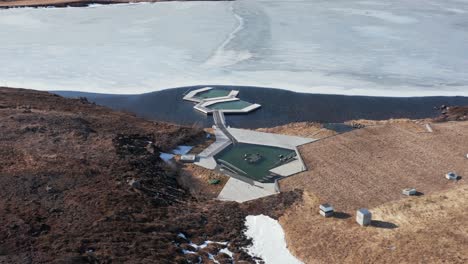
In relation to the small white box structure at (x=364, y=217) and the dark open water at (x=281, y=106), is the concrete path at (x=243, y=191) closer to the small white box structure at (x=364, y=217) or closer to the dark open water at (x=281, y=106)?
the small white box structure at (x=364, y=217)

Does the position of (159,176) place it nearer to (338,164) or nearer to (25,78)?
(338,164)

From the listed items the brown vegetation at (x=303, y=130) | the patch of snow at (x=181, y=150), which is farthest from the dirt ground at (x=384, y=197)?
the patch of snow at (x=181, y=150)

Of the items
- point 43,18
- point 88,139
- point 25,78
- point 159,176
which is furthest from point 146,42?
point 159,176

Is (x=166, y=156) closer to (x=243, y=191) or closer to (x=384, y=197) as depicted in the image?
(x=243, y=191)

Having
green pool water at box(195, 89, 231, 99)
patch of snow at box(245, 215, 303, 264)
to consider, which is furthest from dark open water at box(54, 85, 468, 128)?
patch of snow at box(245, 215, 303, 264)

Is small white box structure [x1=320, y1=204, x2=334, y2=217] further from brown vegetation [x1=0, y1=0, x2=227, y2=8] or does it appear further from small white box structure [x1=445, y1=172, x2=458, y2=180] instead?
brown vegetation [x1=0, y1=0, x2=227, y2=8]
